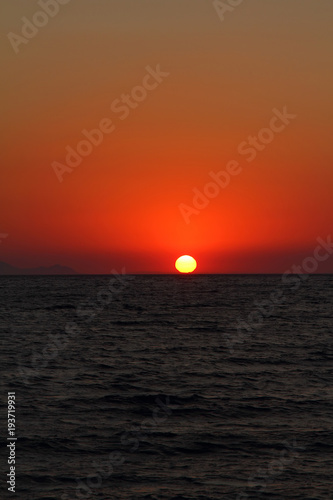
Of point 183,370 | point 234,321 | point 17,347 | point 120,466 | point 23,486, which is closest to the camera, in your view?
point 23,486

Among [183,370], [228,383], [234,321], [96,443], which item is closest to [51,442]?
[96,443]

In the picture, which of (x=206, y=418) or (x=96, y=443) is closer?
(x=96, y=443)

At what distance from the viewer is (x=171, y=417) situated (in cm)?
2775

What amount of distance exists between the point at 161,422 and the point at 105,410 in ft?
10.4

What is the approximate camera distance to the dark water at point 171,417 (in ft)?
65.8

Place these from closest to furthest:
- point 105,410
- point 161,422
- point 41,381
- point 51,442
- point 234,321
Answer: point 51,442 → point 161,422 → point 105,410 → point 41,381 → point 234,321

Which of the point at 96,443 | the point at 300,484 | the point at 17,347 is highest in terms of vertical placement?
the point at 17,347

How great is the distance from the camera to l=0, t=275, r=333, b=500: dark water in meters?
20.1

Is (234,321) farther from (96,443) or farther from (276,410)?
(96,443)

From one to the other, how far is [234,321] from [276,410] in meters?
48.7

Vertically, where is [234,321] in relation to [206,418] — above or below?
above

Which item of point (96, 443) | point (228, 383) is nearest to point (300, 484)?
point (96, 443)

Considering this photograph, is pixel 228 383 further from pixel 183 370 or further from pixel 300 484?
pixel 300 484

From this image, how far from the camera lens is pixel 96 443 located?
931 inches
